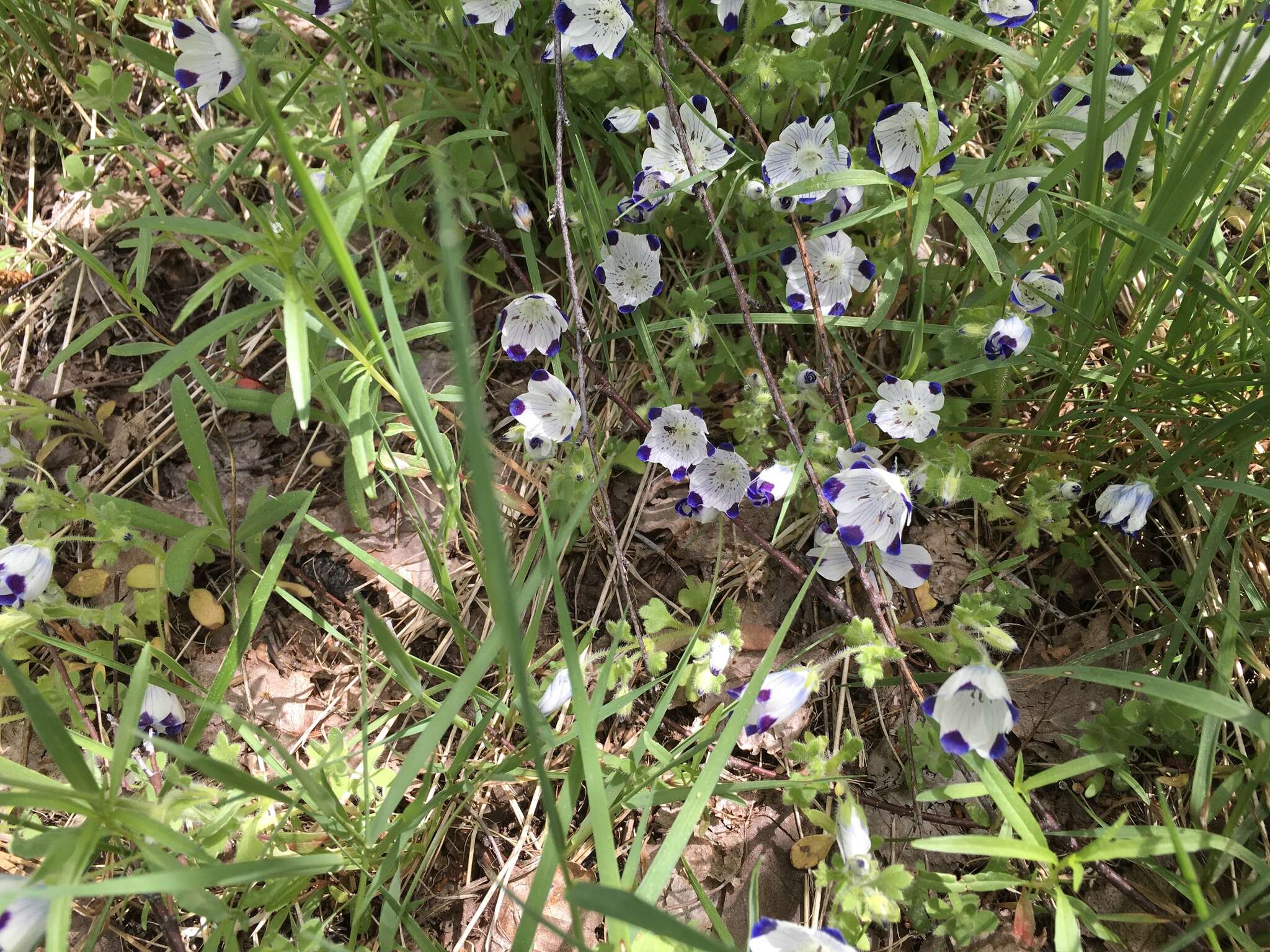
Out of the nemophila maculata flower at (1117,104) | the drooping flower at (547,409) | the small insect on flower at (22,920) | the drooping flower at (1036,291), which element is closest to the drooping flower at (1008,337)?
the drooping flower at (1036,291)

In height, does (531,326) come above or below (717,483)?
above

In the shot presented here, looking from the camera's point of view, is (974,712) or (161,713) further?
(161,713)

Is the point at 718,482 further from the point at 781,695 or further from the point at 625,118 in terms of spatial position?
the point at 625,118

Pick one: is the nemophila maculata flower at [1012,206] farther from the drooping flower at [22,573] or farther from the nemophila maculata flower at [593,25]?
the drooping flower at [22,573]

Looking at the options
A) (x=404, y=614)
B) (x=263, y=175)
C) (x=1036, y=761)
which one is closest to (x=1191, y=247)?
(x=1036, y=761)

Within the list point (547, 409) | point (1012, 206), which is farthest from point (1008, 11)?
point (547, 409)

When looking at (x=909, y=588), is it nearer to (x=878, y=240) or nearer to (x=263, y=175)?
(x=878, y=240)
